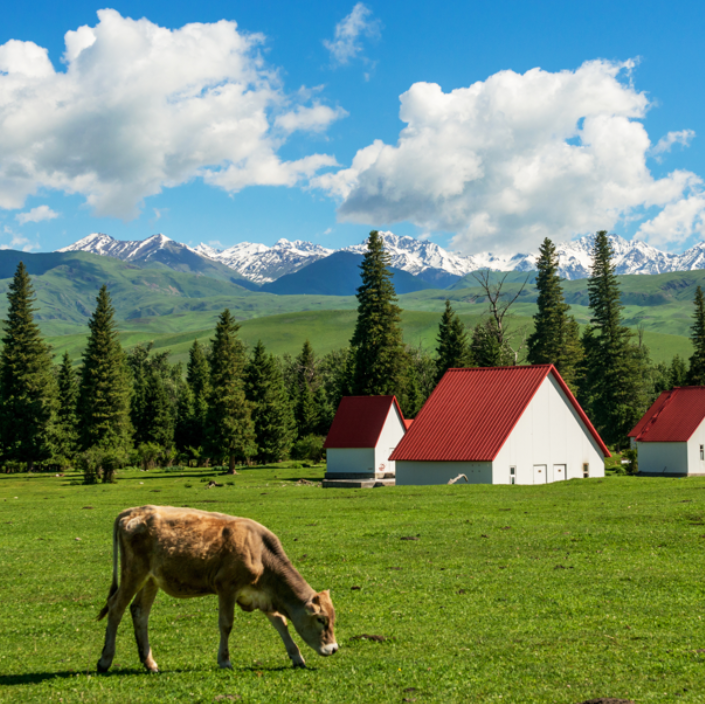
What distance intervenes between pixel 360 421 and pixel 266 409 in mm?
24658

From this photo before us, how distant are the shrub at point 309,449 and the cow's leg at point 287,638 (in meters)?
83.7

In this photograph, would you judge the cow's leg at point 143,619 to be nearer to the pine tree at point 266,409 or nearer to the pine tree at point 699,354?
the pine tree at point 266,409

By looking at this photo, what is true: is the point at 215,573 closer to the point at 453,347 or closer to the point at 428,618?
the point at 428,618

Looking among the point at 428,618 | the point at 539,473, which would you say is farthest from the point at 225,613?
the point at 539,473

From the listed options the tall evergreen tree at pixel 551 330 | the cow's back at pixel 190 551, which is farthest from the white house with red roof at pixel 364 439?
the cow's back at pixel 190 551

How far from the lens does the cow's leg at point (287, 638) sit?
8.71 m

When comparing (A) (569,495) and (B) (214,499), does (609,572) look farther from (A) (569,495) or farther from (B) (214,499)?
(B) (214,499)

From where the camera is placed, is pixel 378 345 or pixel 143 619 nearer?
pixel 143 619

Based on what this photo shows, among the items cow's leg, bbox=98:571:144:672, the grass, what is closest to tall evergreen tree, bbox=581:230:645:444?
the grass

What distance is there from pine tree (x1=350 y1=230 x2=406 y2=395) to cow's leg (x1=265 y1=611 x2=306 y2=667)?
62.0m

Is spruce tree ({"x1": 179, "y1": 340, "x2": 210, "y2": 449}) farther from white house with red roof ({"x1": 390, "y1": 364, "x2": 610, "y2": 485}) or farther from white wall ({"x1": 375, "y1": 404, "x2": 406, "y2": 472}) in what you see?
white house with red roof ({"x1": 390, "y1": 364, "x2": 610, "y2": 485})

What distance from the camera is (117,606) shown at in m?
8.76

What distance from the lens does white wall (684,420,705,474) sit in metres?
58.9

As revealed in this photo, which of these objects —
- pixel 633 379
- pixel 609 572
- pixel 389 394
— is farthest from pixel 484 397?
pixel 633 379
